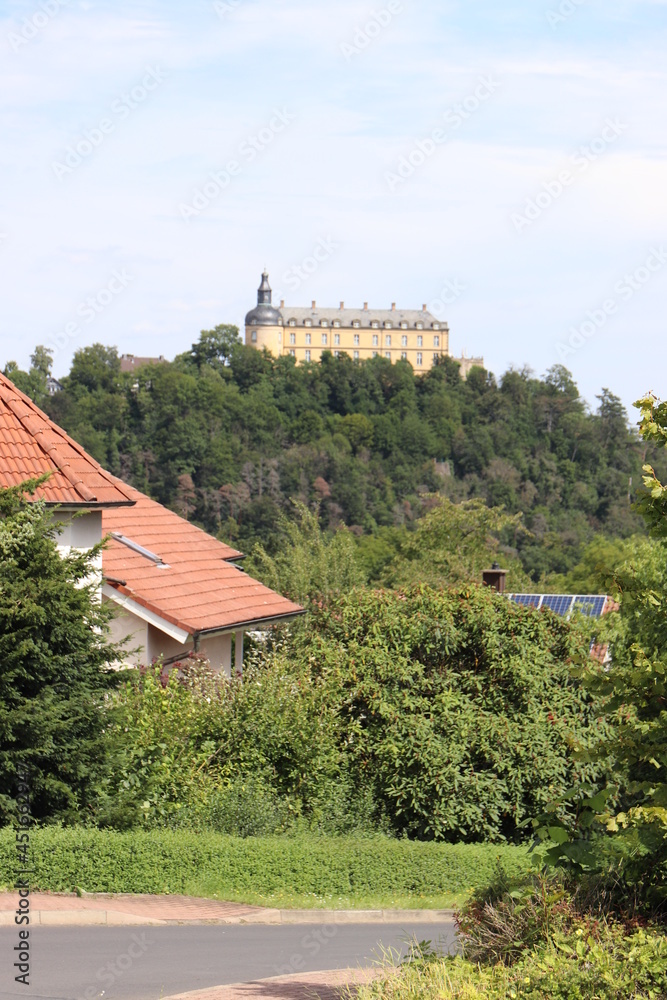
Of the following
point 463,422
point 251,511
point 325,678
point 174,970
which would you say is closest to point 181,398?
point 251,511

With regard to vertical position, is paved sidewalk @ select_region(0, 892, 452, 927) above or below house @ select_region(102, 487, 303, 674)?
below

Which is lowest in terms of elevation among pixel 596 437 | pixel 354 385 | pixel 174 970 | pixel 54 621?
pixel 174 970

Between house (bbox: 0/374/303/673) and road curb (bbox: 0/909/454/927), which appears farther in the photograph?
house (bbox: 0/374/303/673)

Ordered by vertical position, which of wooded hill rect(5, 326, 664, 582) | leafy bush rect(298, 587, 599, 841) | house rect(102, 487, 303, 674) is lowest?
leafy bush rect(298, 587, 599, 841)

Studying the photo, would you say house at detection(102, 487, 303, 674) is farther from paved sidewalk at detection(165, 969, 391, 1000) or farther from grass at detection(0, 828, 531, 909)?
paved sidewalk at detection(165, 969, 391, 1000)

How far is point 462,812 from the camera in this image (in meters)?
16.9

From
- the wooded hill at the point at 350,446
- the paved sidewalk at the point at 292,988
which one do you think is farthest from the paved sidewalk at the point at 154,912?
the wooded hill at the point at 350,446

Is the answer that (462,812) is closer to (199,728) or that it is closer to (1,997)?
(199,728)

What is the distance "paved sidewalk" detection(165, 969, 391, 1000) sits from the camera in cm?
768

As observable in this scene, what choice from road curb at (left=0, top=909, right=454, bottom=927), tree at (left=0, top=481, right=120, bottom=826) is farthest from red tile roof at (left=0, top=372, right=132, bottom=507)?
road curb at (left=0, top=909, right=454, bottom=927)

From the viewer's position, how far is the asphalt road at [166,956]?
27.9 feet

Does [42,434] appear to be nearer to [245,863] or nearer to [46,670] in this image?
[46,670]

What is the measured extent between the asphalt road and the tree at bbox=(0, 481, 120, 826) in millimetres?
2091

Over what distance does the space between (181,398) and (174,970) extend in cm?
12533
